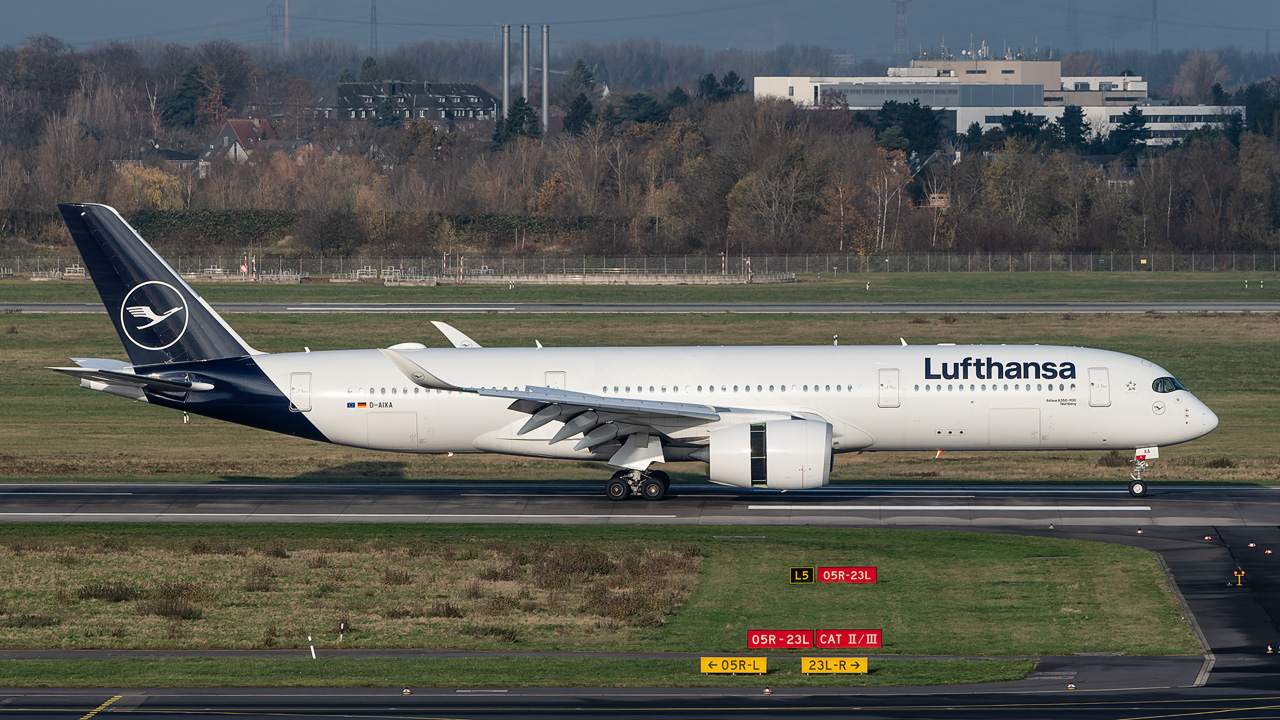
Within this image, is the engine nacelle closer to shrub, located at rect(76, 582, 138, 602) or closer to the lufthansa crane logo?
shrub, located at rect(76, 582, 138, 602)

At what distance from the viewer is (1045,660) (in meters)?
23.3

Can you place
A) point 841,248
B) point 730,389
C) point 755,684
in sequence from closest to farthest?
point 755,684 < point 730,389 < point 841,248

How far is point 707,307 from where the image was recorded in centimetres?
9538

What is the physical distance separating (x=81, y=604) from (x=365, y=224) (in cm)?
13015

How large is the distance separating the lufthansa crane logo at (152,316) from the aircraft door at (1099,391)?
25.4m

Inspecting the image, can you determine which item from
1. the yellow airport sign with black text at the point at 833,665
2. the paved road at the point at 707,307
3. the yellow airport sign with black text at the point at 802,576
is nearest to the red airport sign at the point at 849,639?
the yellow airport sign with black text at the point at 833,665

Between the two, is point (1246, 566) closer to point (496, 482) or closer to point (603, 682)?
point (603, 682)

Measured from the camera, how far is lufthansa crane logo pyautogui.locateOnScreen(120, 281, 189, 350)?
3953cm

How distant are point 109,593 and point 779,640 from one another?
46.2ft

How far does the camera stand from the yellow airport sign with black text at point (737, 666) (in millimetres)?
22859

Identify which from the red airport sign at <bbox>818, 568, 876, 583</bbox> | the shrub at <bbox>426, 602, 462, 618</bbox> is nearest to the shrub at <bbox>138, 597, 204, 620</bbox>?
the shrub at <bbox>426, 602, 462, 618</bbox>

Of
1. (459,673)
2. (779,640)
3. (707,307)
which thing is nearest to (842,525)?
(779,640)

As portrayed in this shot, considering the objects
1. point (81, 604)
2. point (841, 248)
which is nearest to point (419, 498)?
point (81, 604)

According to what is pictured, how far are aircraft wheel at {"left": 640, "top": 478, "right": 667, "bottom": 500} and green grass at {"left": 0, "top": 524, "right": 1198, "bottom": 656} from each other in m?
3.73
